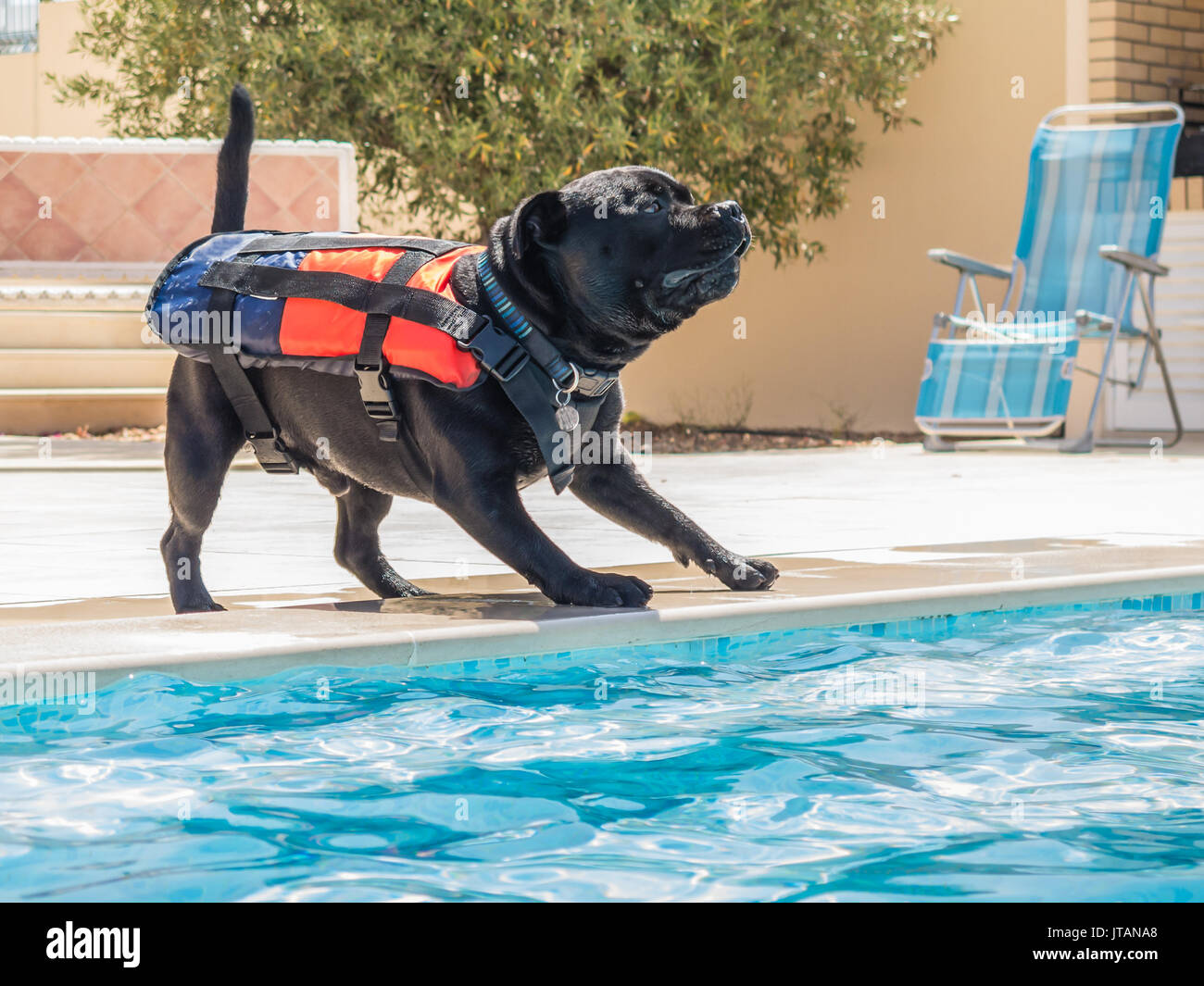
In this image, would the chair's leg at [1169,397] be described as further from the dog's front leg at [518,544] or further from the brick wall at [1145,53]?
the dog's front leg at [518,544]

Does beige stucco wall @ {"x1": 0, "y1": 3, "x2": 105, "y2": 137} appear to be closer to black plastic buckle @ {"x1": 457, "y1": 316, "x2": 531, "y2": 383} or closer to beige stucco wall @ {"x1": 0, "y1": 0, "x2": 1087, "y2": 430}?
beige stucco wall @ {"x1": 0, "y1": 0, "x2": 1087, "y2": 430}

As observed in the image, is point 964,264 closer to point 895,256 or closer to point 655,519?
point 895,256

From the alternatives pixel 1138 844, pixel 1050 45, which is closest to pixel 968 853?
pixel 1138 844

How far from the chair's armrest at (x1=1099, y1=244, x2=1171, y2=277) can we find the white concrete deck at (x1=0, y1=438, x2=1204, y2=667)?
3.57 feet

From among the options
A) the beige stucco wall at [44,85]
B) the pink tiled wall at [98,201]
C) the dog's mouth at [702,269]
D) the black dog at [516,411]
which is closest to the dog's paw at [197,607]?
the black dog at [516,411]

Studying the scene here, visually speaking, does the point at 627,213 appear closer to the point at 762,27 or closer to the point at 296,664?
the point at 296,664

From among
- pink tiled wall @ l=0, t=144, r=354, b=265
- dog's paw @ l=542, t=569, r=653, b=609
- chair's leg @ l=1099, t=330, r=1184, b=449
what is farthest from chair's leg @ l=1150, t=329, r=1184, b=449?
dog's paw @ l=542, t=569, r=653, b=609

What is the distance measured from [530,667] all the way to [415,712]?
275mm

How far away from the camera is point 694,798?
2.23 m

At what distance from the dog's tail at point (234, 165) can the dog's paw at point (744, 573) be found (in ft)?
4.28

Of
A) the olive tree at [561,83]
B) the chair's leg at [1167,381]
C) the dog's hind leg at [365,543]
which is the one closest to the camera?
the dog's hind leg at [365,543]

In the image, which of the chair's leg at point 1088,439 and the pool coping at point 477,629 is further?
the chair's leg at point 1088,439

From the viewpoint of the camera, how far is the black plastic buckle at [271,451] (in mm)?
3393
